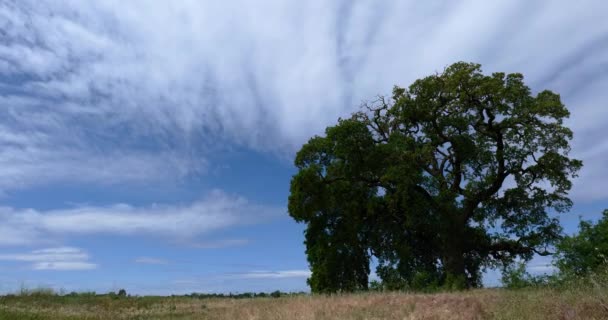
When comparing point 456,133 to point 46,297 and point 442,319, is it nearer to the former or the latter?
point 442,319

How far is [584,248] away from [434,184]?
12.4 m

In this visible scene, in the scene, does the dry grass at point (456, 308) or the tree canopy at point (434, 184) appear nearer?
the dry grass at point (456, 308)

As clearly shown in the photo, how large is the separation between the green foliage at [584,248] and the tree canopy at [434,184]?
9760 millimetres

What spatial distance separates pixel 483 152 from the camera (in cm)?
3052

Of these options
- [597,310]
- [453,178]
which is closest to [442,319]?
[597,310]

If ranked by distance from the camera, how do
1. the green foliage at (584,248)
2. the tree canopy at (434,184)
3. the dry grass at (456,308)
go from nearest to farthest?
the dry grass at (456,308)
the green foliage at (584,248)
the tree canopy at (434,184)

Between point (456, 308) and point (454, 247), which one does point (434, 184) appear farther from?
point (456, 308)

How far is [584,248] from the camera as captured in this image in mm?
18312

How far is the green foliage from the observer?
1761cm

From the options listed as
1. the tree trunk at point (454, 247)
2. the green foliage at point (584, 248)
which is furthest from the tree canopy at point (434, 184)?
the green foliage at point (584, 248)

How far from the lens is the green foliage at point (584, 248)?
17609mm

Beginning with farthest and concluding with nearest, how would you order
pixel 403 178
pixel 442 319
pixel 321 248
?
pixel 321 248 < pixel 403 178 < pixel 442 319

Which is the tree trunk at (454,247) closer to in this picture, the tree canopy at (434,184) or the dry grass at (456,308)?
the tree canopy at (434,184)

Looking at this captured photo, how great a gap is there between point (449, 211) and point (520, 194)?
4868mm
